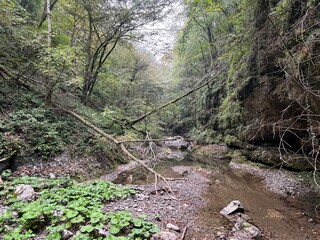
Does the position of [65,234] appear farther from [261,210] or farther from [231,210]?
[261,210]

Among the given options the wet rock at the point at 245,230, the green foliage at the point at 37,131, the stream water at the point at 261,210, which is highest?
the green foliage at the point at 37,131

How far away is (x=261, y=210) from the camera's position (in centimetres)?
513

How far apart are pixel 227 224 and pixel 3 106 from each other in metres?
7.54

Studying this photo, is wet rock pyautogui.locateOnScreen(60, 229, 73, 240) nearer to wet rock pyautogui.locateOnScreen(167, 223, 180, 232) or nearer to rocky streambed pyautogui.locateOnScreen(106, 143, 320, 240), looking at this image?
rocky streambed pyautogui.locateOnScreen(106, 143, 320, 240)

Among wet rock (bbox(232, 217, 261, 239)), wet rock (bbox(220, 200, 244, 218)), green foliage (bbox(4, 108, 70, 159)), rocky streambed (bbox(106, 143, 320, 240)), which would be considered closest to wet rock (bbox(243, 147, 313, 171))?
rocky streambed (bbox(106, 143, 320, 240))

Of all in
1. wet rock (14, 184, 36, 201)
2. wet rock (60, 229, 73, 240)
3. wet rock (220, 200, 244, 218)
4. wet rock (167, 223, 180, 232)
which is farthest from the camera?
wet rock (220, 200, 244, 218)

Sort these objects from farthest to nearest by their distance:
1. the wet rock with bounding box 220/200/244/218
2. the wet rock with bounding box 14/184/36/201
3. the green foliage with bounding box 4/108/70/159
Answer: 1. the green foliage with bounding box 4/108/70/159
2. the wet rock with bounding box 220/200/244/218
3. the wet rock with bounding box 14/184/36/201

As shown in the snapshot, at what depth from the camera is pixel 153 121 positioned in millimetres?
16094

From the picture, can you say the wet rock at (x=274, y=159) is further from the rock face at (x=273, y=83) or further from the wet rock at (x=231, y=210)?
the wet rock at (x=231, y=210)

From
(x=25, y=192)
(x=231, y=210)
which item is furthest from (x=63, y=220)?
(x=231, y=210)

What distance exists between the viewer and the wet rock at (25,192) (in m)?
4.00

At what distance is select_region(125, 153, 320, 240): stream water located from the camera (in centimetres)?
407

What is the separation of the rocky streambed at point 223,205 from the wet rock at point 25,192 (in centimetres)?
152

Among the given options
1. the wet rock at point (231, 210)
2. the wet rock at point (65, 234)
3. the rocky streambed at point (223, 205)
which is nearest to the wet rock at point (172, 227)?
the rocky streambed at point (223, 205)
